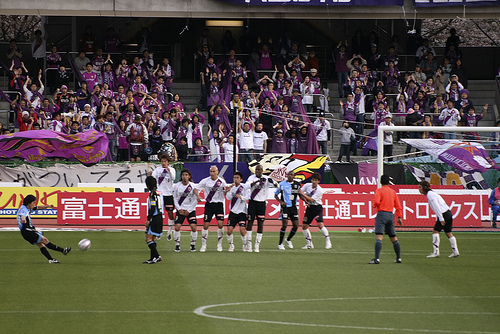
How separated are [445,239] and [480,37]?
32.0 metres

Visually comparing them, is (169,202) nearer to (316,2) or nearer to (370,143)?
(370,143)

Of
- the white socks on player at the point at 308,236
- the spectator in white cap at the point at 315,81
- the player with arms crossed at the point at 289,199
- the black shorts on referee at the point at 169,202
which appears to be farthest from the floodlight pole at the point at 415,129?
the spectator in white cap at the point at 315,81

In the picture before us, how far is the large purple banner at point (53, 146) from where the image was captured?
2747cm

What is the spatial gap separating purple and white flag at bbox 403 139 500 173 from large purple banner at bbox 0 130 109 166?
10656 millimetres

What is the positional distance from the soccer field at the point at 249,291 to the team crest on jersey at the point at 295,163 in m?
7.80

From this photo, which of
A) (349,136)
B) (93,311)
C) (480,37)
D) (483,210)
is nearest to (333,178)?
(349,136)

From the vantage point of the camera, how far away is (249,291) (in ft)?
46.7

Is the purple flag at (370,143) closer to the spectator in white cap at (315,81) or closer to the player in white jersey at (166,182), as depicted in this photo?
the spectator in white cap at (315,81)

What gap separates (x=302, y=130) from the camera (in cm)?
2986

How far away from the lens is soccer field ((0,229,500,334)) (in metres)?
11.6

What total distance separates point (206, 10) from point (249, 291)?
67.4 feet

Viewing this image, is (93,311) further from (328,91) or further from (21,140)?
(328,91)

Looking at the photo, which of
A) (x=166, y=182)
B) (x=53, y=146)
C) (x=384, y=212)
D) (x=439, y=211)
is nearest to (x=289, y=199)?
(x=166, y=182)

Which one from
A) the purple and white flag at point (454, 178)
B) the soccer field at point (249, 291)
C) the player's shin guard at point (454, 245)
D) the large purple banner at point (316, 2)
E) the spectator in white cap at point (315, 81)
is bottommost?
the soccer field at point (249, 291)
